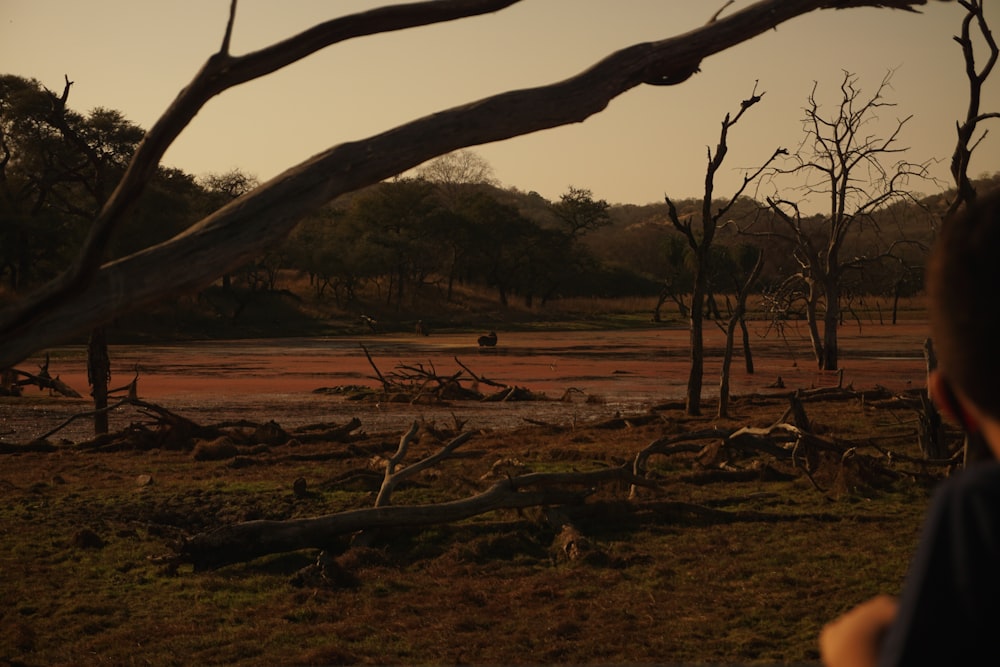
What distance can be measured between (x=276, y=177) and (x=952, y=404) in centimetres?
146

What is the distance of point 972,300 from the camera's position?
2.53 feet

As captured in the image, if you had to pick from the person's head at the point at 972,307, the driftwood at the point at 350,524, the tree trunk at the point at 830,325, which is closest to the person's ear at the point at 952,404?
the person's head at the point at 972,307

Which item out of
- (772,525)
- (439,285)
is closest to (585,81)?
(772,525)

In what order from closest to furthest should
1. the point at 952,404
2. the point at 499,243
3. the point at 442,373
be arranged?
1. the point at 952,404
2. the point at 442,373
3. the point at 499,243

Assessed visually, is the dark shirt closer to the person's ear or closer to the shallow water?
the person's ear

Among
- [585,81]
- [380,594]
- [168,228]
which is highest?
[168,228]

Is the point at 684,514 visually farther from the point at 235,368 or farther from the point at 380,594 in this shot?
the point at 235,368

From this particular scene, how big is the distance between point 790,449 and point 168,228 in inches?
1685

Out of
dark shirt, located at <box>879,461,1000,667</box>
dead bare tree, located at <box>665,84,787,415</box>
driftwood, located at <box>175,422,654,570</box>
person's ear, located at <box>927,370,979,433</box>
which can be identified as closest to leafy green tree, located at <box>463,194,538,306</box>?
dead bare tree, located at <box>665,84,787,415</box>

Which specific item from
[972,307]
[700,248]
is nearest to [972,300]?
[972,307]

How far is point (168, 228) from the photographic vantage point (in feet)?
163

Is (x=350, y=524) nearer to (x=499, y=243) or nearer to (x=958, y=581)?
(x=958, y=581)

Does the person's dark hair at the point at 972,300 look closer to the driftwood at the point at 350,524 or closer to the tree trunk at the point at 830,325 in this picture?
the driftwood at the point at 350,524

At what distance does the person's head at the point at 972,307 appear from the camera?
0.76 meters
